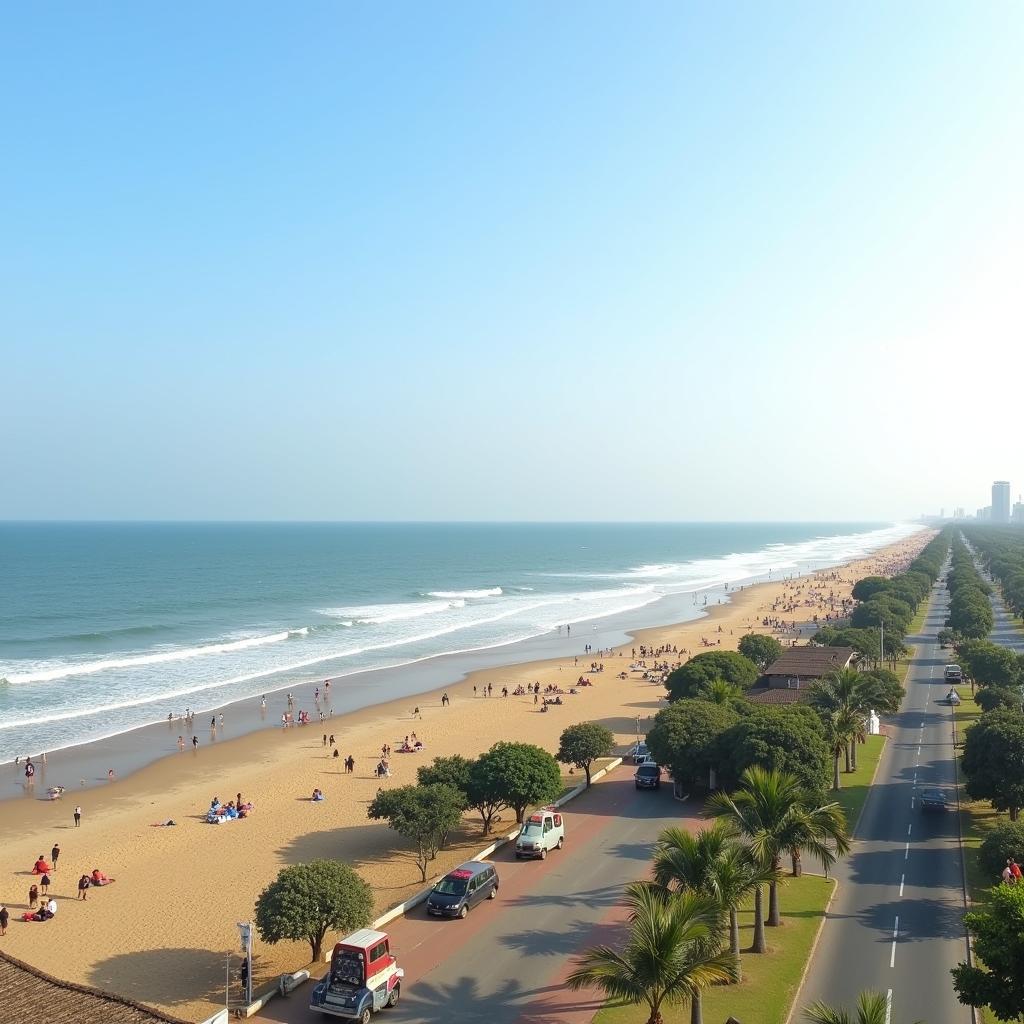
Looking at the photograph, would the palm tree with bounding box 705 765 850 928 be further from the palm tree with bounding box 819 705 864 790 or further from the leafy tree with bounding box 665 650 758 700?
the leafy tree with bounding box 665 650 758 700

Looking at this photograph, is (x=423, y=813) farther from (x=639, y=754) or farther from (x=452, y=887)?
(x=639, y=754)

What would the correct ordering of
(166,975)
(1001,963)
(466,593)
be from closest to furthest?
(1001,963) → (166,975) → (466,593)

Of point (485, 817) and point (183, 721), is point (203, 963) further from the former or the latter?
point (183, 721)

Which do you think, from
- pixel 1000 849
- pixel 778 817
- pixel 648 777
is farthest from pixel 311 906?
pixel 1000 849

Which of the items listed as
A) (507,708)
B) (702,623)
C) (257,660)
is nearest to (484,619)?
(702,623)

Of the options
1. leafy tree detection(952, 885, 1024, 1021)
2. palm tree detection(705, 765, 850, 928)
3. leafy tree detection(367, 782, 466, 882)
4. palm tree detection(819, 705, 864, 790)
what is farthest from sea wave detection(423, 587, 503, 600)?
leafy tree detection(952, 885, 1024, 1021)
